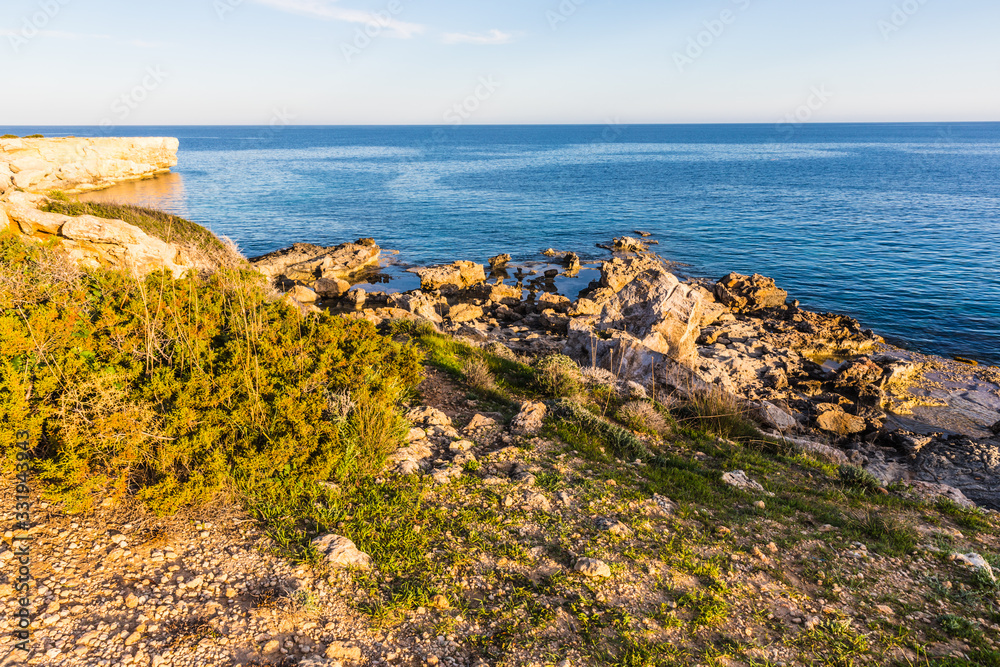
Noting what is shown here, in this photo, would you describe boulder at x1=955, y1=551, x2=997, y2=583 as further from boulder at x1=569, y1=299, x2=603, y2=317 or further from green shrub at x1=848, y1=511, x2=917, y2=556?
boulder at x1=569, y1=299, x2=603, y2=317

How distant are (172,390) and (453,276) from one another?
24675mm

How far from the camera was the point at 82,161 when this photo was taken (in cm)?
6203

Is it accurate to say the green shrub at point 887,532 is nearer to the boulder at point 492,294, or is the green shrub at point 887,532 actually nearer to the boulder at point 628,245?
the boulder at point 492,294

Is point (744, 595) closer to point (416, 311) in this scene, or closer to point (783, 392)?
point (783, 392)

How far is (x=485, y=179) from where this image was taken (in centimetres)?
7688

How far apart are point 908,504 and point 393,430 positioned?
8.24 m

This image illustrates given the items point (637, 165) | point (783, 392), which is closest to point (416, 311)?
point (783, 392)

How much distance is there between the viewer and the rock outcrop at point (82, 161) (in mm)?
50625

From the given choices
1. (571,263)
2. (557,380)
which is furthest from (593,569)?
(571,263)

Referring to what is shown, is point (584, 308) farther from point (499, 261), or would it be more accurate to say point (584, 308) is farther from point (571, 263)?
point (499, 261)

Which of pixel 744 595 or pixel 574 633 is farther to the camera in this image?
pixel 744 595

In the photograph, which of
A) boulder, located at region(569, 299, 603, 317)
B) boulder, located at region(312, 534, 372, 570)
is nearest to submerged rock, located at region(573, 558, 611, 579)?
boulder, located at region(312, 534, 372, 570)

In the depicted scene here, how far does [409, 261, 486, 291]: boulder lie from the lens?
2934 cm

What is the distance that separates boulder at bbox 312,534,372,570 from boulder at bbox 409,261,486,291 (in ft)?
79.9
